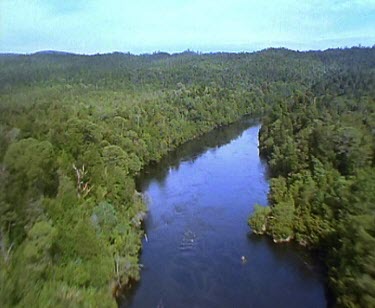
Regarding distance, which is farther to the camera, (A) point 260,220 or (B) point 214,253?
(A) point 260,220

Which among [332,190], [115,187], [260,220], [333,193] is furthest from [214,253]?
[115,187]

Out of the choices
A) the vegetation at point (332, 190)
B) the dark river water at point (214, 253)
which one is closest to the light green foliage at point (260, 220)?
the vegetation at point (332, 190)

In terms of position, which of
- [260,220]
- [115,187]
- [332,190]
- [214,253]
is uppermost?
[332,190]

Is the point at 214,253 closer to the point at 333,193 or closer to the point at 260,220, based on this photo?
the point at 260,220

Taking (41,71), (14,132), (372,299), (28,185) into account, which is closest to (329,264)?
(372,299)

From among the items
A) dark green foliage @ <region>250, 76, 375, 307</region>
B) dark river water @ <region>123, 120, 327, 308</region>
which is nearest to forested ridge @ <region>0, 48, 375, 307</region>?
dark green foliage @ <region>250, 76, 375, 307</region>

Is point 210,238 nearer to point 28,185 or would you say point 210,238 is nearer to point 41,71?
point 28,185

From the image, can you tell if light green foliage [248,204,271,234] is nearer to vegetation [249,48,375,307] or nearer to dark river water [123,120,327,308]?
vegetation [249,48,375,307]
